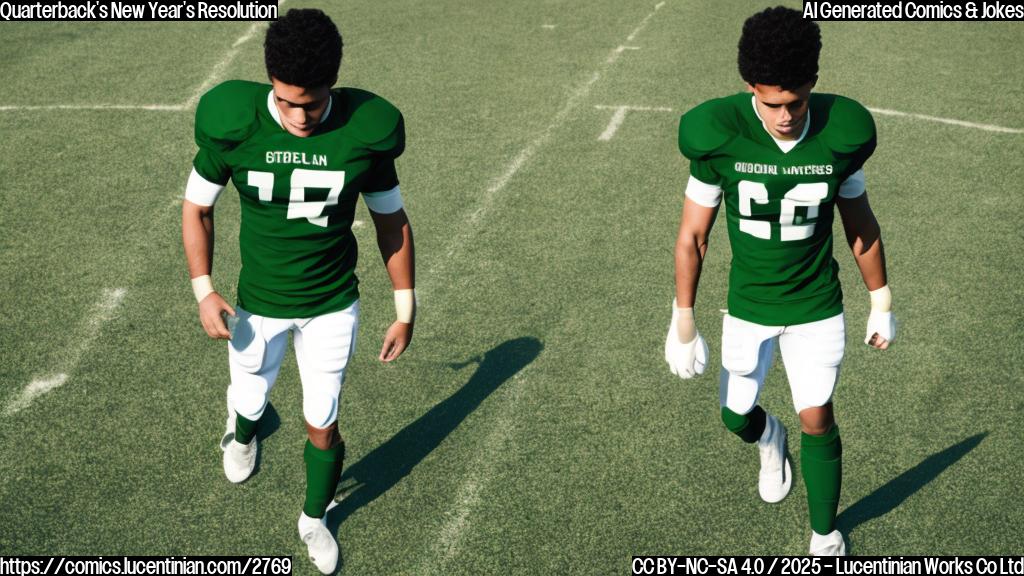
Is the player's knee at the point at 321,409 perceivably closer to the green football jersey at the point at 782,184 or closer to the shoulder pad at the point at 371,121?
the shoulder pad at the point at 371,121

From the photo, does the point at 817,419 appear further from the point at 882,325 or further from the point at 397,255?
the point at 397,255

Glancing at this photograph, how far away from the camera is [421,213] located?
8367 millimetres

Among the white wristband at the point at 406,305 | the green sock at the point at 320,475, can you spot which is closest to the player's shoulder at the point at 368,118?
the white wristband at the point at 406,305

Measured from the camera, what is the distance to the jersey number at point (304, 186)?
14.7 ft

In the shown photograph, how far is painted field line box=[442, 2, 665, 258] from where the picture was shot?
8.20m

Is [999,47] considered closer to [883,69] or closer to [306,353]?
[883,69]

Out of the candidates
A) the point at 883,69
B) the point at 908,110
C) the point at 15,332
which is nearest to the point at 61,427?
the point at 15,332

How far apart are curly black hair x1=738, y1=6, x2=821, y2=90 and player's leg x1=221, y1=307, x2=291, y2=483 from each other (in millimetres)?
2304

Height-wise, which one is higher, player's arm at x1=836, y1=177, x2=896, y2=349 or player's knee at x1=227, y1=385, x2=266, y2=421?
player's arm at x1=836, y1=177, x2=896, y2=349

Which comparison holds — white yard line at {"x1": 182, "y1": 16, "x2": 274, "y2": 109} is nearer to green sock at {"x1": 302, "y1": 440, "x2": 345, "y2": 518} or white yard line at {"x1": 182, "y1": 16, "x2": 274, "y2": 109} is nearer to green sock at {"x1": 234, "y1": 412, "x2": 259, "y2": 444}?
green sock at {"x1": 234, "y1": 412, "x2": 259, "y2": 444}

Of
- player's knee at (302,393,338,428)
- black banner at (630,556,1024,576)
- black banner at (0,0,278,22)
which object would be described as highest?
player's knee at (302,393,338,428)

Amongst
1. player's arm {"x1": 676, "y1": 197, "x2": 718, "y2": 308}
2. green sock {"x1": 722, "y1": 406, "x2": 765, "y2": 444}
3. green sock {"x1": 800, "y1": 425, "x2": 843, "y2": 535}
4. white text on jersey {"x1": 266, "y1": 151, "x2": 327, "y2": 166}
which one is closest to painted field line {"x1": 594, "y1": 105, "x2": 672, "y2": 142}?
green sock {"x1": 722, "y1": 406, "x2": 765, "y2": 444}

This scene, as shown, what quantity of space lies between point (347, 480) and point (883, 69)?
27.3ft

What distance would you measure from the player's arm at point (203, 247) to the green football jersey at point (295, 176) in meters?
0.08
